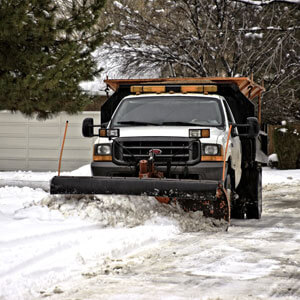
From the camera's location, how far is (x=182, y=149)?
8.55 m

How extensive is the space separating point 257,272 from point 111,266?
1.36 m

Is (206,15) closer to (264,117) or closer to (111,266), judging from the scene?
(264,117)

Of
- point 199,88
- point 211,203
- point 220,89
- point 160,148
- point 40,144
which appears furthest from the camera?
point 40,144

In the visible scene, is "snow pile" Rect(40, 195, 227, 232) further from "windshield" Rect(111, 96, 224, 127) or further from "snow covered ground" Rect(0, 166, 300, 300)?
"windshield" Rect(111, 96, 224, 127)

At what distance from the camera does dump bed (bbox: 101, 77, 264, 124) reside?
10.2m

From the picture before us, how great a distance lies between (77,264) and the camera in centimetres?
599

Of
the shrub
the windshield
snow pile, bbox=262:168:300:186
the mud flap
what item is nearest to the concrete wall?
snow pile, bbox=262:168:300:186

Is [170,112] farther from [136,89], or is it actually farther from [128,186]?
[128,186]

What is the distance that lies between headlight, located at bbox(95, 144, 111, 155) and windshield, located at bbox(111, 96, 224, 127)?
22.4 inches

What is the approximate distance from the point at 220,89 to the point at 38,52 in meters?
4.29

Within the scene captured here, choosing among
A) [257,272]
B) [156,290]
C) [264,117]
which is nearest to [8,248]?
[156,290]

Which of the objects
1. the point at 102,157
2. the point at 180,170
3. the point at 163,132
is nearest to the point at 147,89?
the point at 163,132

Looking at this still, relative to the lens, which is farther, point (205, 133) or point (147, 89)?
point (147, 89)

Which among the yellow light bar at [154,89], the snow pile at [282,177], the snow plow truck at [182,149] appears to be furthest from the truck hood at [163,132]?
the snow pile at [282,177]
